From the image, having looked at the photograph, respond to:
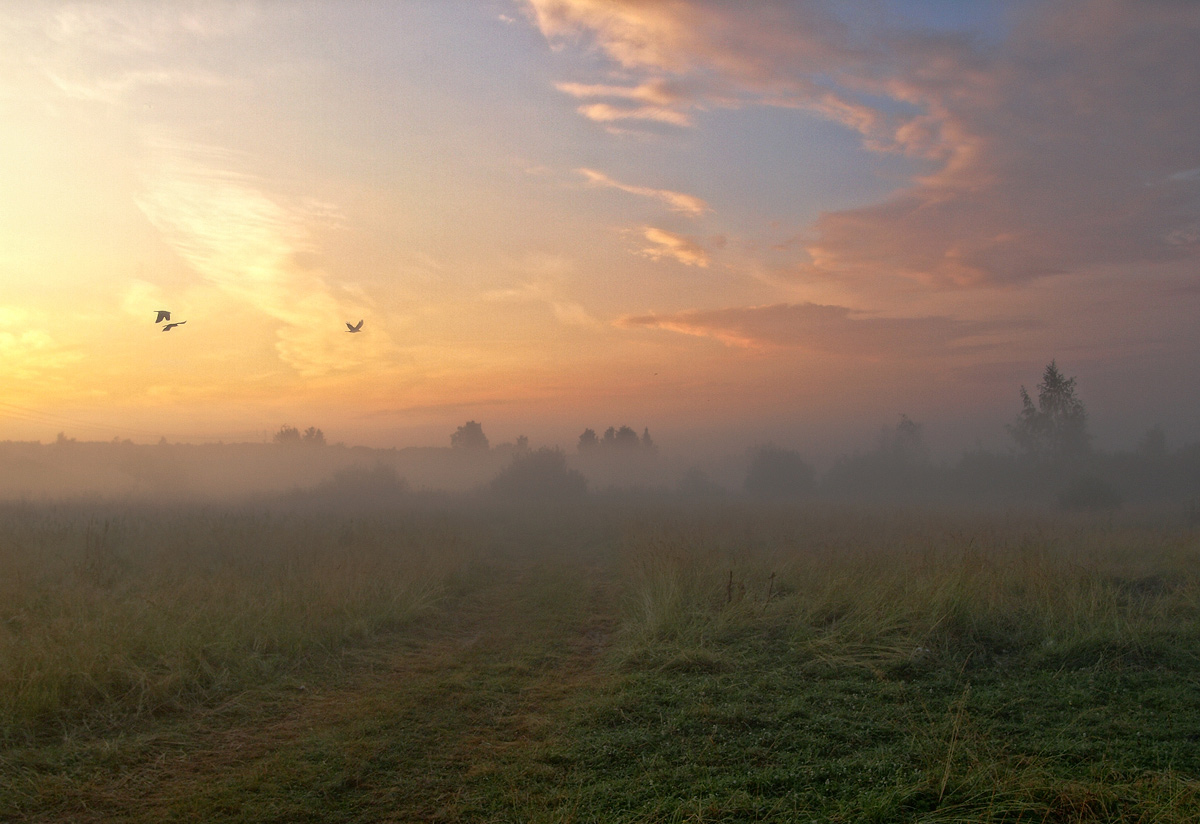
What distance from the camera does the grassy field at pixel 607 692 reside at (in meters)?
3.94

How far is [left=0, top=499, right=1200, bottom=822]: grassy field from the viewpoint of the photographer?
12.9ft

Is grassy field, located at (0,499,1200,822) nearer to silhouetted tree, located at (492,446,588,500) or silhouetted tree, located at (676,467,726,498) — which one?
silhouetted tree, located at (492,446,588,500)

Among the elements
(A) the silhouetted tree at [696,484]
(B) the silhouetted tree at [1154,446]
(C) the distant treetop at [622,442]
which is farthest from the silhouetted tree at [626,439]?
(B) the silhouetted tree at [1154,446]

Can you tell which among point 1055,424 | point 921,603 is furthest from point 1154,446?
point 921,603

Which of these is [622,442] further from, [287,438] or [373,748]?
[373,748]

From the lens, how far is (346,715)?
18.6 feet

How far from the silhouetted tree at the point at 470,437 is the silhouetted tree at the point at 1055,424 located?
90613mm

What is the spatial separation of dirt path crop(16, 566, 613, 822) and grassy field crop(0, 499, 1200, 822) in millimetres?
27

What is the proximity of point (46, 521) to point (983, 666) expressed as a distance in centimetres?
2068

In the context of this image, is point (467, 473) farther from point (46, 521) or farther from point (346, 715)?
point (346, 715)

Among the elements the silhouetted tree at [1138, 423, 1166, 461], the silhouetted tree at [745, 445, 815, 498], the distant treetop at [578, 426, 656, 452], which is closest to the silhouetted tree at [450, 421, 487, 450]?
the distant treetop at [578, 426, 656, 452]

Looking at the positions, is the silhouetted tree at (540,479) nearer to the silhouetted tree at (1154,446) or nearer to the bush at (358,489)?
the bush at (358,489)

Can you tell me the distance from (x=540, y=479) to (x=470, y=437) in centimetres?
7525

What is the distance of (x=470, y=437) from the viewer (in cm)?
12731
